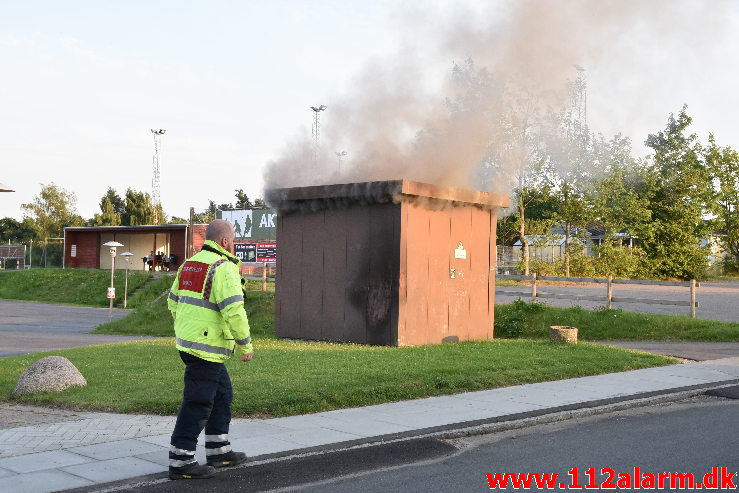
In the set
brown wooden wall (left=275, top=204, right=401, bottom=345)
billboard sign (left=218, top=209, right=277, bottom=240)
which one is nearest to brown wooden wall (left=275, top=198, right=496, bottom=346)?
brown wooden wall (left=275, top=204, right=401, bottom=345)

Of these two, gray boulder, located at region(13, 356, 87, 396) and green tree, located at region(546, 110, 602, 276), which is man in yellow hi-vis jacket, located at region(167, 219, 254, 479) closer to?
gray boulder, located at region(13, 356, 87, 396)

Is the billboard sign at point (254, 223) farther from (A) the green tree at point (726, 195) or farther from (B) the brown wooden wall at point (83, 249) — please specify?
(A) the green tree at point (726, 195)

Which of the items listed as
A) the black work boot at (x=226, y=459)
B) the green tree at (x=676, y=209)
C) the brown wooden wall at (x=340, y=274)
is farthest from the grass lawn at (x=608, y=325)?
the green tree at (x=676, y=209)

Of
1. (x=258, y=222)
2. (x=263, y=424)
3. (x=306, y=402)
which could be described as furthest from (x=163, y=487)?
(x=258, y=222)

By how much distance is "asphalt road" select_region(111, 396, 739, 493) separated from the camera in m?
5.74

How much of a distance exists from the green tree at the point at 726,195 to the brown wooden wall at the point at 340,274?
38.3 metres

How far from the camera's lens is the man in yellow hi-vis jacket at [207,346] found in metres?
5.76

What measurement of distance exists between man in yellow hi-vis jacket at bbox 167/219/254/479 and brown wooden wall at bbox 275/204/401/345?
7655mm

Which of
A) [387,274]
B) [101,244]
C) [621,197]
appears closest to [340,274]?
[387,274]

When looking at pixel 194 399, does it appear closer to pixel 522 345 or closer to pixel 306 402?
pixel 306 402

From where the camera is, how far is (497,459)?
6570 millimetres

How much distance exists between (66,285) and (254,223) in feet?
43.0

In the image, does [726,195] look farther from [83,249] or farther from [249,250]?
[83,249]

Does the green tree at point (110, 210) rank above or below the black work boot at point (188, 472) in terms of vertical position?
above
